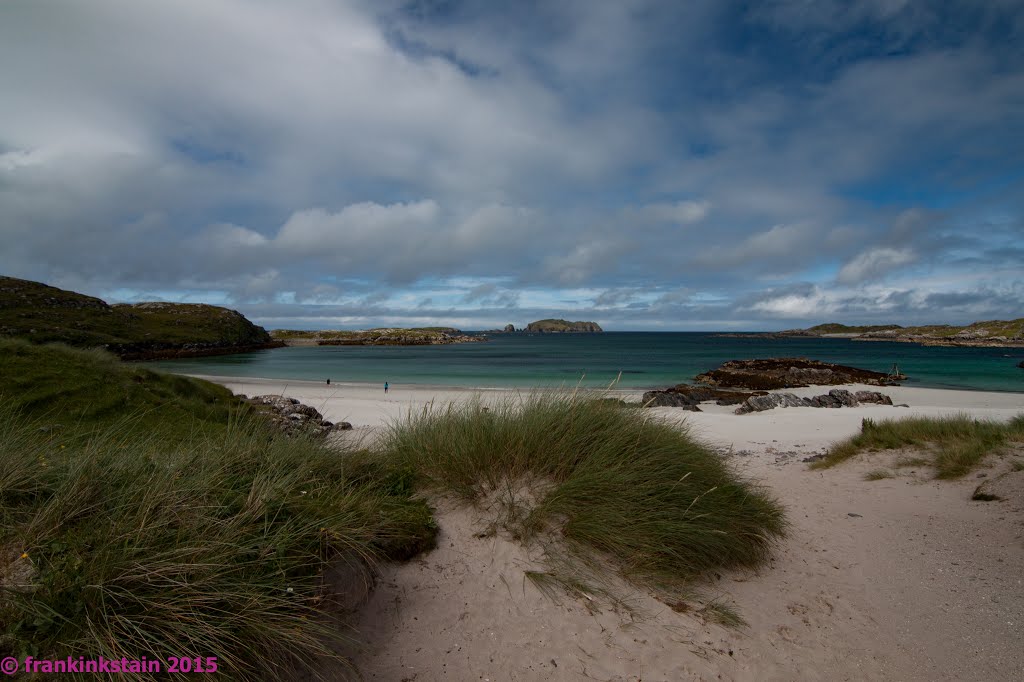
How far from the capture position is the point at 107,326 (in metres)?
59.3

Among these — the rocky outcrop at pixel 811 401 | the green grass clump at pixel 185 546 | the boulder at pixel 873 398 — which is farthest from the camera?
the boulder at pixel 873 398

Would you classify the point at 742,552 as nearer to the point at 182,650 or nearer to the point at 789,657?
the point at 789,657

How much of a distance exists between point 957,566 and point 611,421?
4.39m

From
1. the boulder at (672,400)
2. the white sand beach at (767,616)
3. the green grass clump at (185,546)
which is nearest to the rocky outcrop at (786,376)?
the boulder at (672,400)

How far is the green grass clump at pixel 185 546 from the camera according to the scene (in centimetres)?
251

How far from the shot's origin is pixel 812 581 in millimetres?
5289

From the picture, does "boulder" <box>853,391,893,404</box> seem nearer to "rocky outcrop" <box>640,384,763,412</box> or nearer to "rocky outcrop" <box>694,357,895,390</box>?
"rocky outcrop" <box>640,384,763,412</box>

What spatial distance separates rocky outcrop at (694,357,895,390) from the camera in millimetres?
34531

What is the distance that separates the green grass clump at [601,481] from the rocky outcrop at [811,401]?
1942cm

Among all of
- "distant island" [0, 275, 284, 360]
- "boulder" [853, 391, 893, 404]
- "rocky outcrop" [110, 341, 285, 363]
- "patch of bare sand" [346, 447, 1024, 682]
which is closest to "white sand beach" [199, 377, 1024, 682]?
"patch of bare sand" [346, 447, 1024, 682]

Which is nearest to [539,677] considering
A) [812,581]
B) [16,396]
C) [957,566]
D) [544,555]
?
[544,555]

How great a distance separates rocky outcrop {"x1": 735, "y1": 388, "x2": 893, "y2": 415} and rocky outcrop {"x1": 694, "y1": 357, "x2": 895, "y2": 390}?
6.38 m

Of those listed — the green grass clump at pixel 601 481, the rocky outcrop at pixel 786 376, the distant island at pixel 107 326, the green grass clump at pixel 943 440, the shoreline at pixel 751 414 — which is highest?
the distant island at pixel 107 326

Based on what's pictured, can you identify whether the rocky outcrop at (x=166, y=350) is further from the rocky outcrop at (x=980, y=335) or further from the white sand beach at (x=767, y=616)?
the rocky outcrop at (x=980, y=335)
